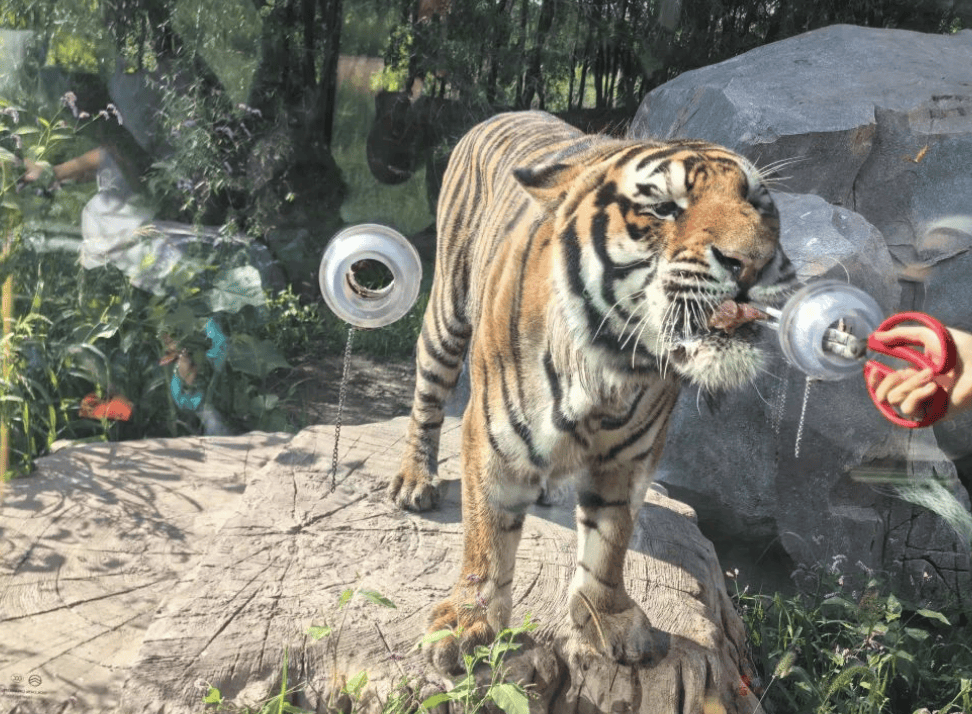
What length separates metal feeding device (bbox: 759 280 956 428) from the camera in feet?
5.92

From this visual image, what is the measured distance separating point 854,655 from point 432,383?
5.62 feet

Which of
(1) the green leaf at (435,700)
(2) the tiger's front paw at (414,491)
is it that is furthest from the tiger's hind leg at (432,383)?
(1) the green leaf at (435,700)

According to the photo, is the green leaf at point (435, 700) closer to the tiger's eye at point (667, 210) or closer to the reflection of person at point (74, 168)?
the tiger's eye at point (667, 210)

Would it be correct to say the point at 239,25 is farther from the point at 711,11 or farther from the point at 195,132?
the point at 711,11

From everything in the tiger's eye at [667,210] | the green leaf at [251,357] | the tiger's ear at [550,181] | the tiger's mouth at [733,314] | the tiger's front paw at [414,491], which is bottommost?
the tiger's front paw at [414,491]

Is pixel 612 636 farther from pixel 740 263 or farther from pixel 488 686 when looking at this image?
pixel 740 263

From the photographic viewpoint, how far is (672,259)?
2.01 m

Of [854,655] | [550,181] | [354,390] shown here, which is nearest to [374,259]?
[550,181]

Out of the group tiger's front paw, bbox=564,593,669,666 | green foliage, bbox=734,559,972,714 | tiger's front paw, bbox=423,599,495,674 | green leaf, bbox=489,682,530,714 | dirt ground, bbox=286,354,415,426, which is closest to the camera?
green leaf, bbox=489,682,530,714

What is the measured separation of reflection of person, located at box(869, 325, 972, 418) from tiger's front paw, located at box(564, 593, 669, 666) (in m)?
1.02

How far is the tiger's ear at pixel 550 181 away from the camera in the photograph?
2.30 meters

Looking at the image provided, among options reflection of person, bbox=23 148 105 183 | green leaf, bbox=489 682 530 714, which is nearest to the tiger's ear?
green leaf, bbox=489 682 530 714

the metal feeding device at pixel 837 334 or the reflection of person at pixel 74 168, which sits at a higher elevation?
the reflection of person at pixel 74 168

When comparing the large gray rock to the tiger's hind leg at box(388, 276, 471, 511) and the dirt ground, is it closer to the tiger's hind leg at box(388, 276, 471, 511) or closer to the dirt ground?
the tiger's hind leg at box(388, 276, 471, 511)
